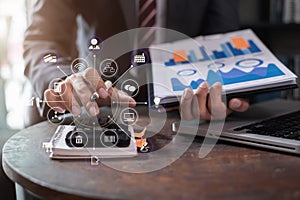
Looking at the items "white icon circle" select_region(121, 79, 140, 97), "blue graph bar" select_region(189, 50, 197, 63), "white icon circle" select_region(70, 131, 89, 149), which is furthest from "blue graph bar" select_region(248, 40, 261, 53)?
"white icon circle" select_region(70, 131, 89, 149)

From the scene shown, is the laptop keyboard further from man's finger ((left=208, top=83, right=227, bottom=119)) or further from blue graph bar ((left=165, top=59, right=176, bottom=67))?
blue graph bar ((left=165, top=59, right=176, bottom=67))

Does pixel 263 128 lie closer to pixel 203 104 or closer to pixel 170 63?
pixel 203 104

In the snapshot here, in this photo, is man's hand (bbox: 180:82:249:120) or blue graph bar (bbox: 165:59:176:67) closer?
man's hand (bbox: 180:82:249:120)

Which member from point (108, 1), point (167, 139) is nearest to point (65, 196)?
point (167, 139)

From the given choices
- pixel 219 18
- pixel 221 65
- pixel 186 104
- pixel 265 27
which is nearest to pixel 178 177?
pixel 186 104

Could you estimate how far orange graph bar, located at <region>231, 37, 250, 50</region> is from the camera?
96 centimetres

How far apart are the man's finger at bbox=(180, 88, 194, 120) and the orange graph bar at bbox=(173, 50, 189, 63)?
16 cm

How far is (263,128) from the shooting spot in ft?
2.49

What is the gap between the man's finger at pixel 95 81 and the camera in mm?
678

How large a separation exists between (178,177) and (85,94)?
210mm

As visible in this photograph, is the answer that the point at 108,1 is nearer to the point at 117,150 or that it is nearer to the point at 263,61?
the point at 263,61

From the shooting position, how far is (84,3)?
1.18 meters

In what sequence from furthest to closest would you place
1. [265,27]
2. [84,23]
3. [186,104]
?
[265,27] < [84,23] < [186,104]

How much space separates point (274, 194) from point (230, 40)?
1.76ft
